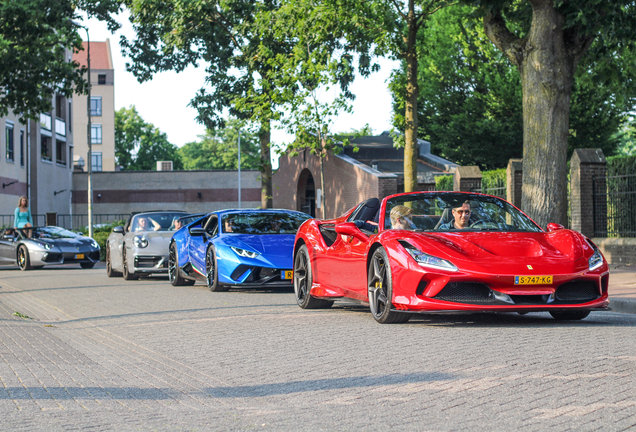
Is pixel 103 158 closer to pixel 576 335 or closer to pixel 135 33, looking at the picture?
pixel 135 33

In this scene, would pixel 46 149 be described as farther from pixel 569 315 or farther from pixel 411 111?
pixel 569 315

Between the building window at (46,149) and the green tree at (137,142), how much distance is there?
43.8 metres

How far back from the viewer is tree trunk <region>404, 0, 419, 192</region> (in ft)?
71.5

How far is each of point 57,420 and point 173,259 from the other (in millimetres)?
11289

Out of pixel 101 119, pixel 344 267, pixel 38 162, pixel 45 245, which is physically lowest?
pixel 45 245

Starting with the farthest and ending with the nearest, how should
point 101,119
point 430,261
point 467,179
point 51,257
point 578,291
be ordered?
point 101,119
point 51,257
point 467,179
point 578,291
point 430,261

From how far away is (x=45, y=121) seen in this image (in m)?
51.2

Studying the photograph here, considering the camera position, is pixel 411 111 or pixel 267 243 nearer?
pixel 267 243

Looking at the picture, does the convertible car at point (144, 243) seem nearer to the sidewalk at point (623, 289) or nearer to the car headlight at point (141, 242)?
the car headlight at point (141, 242)

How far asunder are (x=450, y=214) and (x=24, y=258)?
58.1 ft

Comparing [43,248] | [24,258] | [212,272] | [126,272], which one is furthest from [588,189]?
[24,258]

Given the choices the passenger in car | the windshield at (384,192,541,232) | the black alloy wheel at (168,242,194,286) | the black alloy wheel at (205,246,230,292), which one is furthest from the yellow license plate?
the black alloy wheel at (168,242,194,286)

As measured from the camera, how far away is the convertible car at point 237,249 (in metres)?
12.5

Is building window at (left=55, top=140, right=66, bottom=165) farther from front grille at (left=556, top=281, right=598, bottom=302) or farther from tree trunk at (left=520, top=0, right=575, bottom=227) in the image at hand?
front grille at (left=556, top=281, right=598, bottom=302)
